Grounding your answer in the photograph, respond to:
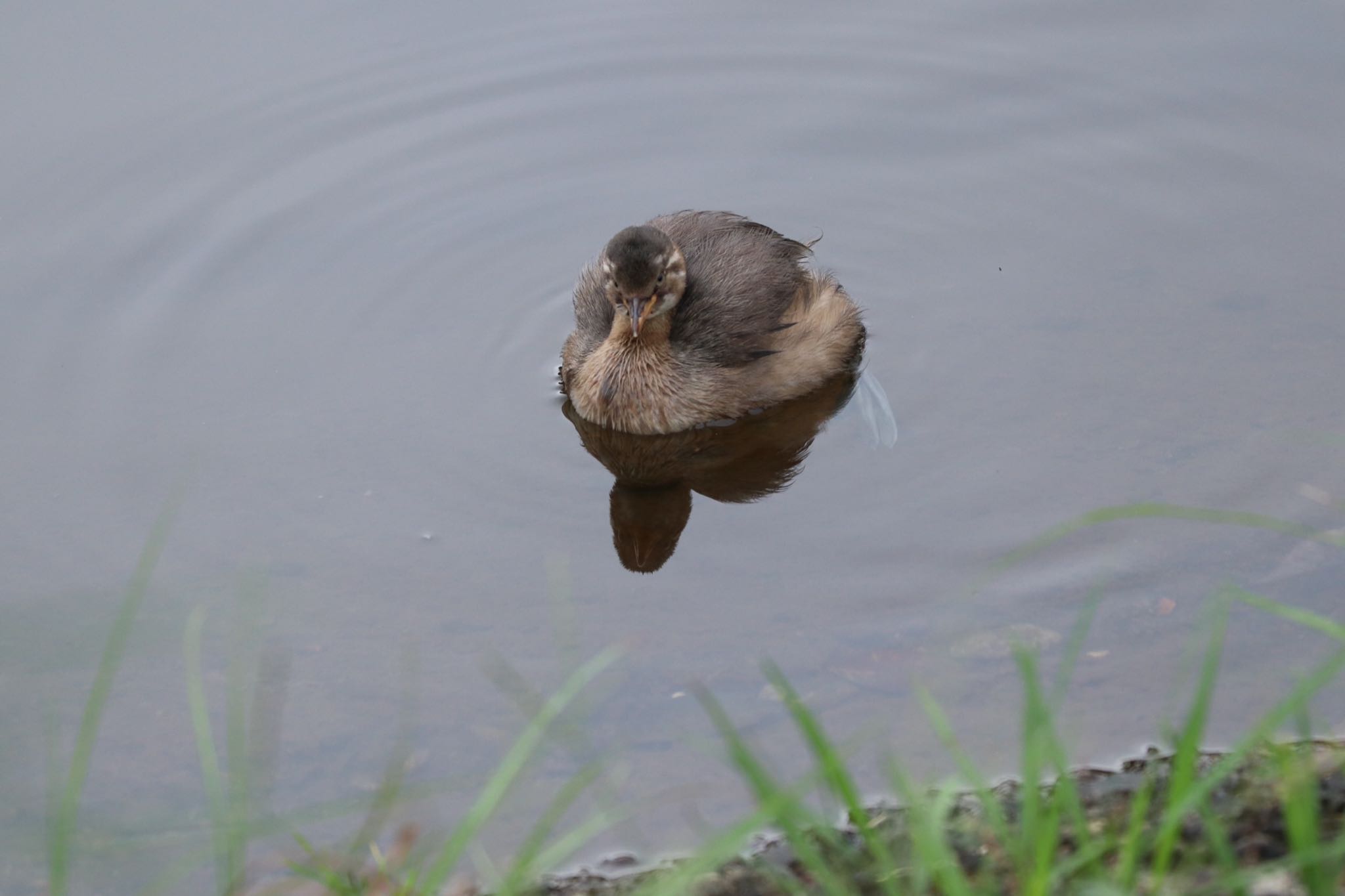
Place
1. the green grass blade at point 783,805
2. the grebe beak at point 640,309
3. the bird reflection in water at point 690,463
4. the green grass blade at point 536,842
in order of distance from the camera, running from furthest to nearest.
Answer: the grebe beak at point 640,309 → the bird reflection in water at point 690,463 → the green grass blade at point 536,842 → the green grass blade at point 783,805

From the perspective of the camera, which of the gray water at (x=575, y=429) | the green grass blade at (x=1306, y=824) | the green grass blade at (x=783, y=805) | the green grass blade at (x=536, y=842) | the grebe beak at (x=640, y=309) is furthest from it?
the grebe beak at (x=640, y=309)

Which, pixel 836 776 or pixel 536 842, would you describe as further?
pixel 536 842

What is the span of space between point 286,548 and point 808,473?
2.25 metres

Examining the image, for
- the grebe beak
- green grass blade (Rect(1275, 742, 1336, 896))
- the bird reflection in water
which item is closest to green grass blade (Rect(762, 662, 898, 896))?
green grass blade (Rect(1275, 742, 1336, 896))

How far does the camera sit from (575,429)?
7.14m

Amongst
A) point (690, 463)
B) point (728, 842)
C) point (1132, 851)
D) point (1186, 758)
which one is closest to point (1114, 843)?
point (1132, 851)

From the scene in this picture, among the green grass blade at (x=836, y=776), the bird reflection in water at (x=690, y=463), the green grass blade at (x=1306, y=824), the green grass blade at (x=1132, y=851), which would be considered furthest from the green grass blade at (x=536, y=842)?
the bird reflection in water at (x=690, y=463)

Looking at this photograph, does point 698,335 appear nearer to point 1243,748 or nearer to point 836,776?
point 836,776

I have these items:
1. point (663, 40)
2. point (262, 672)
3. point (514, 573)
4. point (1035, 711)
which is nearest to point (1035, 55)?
point (663, 40)

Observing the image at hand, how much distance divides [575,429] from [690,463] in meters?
0.60

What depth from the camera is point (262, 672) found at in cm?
539

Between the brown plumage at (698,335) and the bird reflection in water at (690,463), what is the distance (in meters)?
0.06

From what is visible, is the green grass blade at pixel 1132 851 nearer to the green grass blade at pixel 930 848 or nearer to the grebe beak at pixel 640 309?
the green grass blade at pixel 930 848

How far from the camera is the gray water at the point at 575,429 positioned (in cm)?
521
